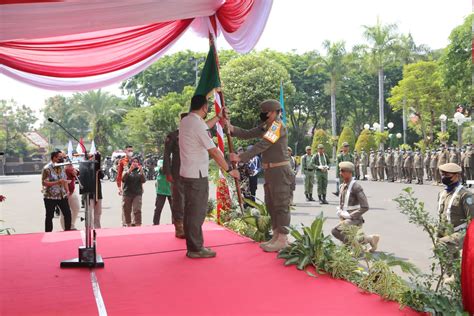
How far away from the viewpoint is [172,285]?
424 centimetres

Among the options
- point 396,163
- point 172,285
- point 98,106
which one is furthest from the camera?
point 98,106

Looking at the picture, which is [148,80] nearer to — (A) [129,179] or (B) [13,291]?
(A) [129,179]

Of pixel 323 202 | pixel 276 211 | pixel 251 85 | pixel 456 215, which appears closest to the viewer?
pixel 456 215

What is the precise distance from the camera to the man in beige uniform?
5.41 meters

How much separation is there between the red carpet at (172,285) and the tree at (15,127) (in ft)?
170

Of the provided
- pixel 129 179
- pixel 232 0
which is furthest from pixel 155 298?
pixel 129 179

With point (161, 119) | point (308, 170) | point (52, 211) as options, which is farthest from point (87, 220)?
point (161, 119)

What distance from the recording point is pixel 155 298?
388cm

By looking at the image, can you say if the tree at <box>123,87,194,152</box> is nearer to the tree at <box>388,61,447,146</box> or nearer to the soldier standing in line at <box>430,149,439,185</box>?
the tree at <box>388,61,447,146</box>

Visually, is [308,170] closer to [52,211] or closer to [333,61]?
[52,211]

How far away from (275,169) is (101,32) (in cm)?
304

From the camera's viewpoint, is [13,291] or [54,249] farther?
[54,249]

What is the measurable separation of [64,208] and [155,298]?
13.9 feet


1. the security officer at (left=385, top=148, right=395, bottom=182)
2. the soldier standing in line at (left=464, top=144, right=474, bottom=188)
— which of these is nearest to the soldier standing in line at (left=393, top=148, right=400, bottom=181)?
the security officer at (left=385, top=148, right=395, bottom=182)
